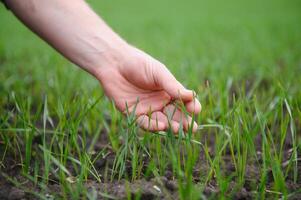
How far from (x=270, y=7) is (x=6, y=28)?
7.30 metres

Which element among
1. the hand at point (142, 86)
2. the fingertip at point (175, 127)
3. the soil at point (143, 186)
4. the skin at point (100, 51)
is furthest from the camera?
the skin at point (100, 51)

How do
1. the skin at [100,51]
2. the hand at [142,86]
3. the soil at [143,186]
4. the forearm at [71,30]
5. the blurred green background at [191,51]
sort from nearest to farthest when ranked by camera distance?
the soil at [143,186], the hand at [142,86], the skin at [100,51], the forearm at [71,30], the blurred green background at [191,51]

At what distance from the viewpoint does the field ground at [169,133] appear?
4.73ft

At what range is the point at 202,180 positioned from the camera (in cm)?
154

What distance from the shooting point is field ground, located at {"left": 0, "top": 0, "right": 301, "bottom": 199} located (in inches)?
56.7

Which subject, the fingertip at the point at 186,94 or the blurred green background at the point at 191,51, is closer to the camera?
the fingertip at the point at 186,94

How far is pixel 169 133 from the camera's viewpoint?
1556 mm

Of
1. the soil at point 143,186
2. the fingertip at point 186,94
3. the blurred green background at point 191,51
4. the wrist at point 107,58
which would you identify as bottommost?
the soil at point 143,186

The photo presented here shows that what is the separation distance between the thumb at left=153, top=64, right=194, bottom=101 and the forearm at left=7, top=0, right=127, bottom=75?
317mm

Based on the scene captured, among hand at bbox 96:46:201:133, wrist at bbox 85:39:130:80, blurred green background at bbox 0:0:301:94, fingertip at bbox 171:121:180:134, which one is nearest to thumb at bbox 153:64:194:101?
hand at bbox 96:46:201:133

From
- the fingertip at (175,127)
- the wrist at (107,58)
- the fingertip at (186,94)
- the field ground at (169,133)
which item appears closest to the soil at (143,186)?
the field ground at (169,133)

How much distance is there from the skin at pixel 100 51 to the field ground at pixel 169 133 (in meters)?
0.13

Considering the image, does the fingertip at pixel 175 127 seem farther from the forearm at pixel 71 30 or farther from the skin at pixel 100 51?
the forearm at pixel 71 30

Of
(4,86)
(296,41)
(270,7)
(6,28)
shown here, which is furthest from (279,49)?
(270,7)
